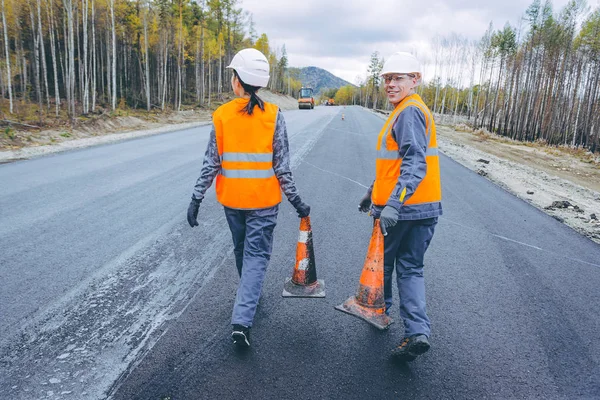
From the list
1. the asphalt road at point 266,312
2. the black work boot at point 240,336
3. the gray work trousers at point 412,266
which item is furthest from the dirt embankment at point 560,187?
the black work boot at point 240,336

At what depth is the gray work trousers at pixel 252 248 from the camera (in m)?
2.77

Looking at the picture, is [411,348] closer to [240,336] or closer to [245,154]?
[240,336]

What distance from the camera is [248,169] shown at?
107 inches

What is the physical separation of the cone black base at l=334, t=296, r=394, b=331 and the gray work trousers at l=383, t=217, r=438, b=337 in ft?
0.94

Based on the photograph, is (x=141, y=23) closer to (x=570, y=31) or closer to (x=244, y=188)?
(x=570, y=31)

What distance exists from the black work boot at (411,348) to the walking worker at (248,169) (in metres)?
1.02

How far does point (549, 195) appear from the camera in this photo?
8.68m

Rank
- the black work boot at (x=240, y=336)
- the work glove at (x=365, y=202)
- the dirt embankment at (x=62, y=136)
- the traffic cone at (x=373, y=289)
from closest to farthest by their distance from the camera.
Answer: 1. the black work boot at (x=240, y=336)
2. the traffic cone at (x=373, y=289)
3. the work glove at (x=365, y=202)
4. the dirt embankment at (x=62, y=136)

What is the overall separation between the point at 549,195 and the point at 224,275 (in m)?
8.11

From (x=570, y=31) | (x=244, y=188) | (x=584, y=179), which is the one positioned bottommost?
(x=584, y=179)

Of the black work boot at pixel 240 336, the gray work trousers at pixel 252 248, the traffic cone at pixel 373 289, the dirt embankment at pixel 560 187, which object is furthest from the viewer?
the dirt embankment at pixel 560 187

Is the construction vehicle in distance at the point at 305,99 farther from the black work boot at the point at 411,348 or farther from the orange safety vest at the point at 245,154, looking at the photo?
the black work boot at the point at 411,348

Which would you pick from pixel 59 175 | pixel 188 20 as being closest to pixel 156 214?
pixel 59 175

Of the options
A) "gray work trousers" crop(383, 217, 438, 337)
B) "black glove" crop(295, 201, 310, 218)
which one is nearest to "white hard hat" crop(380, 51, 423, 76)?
"gray work trousers" crop(383, 217, 438, 337)
